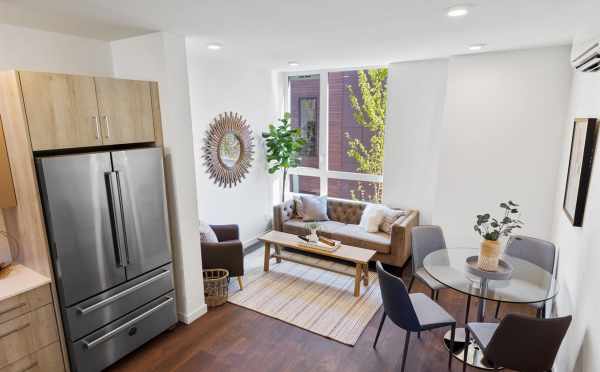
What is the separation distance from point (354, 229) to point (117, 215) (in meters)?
A: 3.11

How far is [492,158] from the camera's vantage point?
388 centimetres

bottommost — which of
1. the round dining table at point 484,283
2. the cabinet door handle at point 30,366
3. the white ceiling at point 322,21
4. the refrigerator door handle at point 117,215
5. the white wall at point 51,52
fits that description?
the cabinet door handle at point 30,366

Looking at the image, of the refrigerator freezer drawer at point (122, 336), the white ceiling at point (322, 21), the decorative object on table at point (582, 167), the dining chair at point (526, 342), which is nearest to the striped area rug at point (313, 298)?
the refrigerator freezer drawer at point (122, 336)

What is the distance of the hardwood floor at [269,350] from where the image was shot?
2729 millimetres

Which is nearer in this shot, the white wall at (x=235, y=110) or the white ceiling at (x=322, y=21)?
the white ceiling at (x=322, y=21)

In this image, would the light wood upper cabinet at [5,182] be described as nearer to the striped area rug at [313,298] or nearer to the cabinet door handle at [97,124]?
the cabinet door handle at [97,124]

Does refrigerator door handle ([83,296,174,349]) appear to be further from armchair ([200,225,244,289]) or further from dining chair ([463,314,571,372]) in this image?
dining chair ([463,314,571,372])

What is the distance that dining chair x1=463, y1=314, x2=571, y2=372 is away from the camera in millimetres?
1920

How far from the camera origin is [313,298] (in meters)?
3.75

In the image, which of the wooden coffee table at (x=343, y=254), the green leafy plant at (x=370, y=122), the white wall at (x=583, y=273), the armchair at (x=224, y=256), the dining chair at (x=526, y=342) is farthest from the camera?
the green leafy plant at (x=370, y=122)

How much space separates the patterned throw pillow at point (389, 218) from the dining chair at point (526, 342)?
2446 millimetres

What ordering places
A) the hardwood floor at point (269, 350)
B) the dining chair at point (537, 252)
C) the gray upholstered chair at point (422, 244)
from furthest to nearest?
1. the gray upholstered chair at point (422, 244)
2. the dining chair at point (537, 252)
3. the hardwood floor at point (269, 350)

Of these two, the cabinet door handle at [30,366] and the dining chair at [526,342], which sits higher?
the dining chair at [526,342]

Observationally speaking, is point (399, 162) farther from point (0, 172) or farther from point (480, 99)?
point (0, 172)
